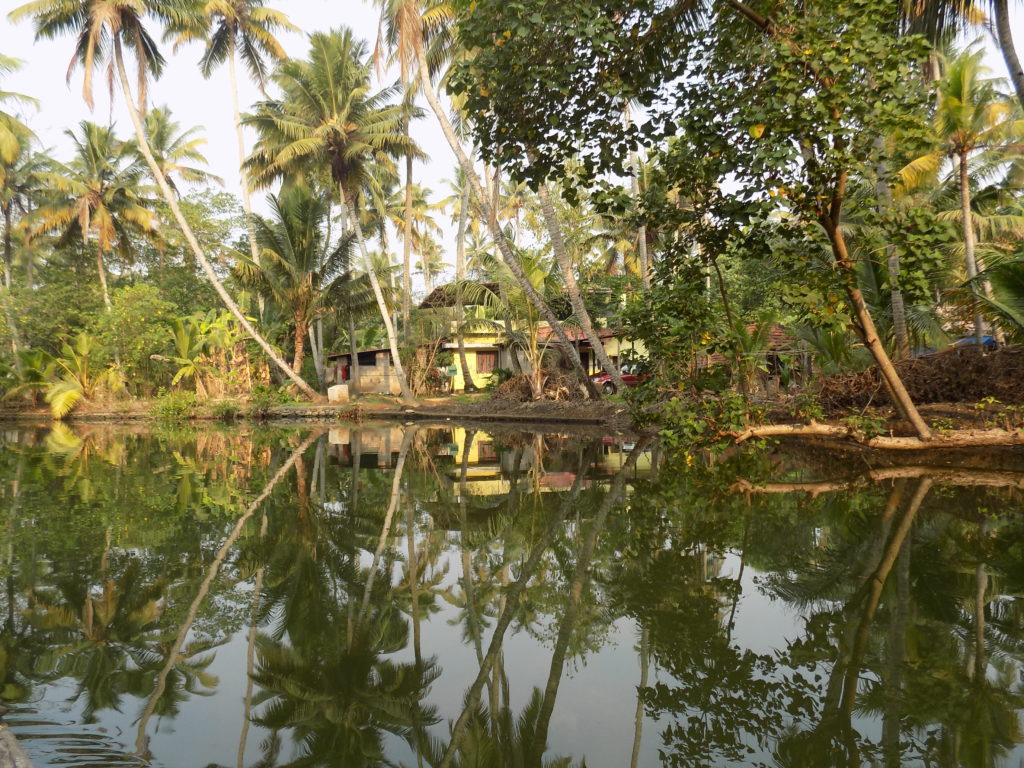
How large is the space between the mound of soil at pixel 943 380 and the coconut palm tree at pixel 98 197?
2763 centimetres

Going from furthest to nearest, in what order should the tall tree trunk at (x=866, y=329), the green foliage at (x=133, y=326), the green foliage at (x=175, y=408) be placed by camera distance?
1. the green foliage at (x=133, y=326)
2. the green foliage at (x=175, y=408)
3. the tall tree trunk at (x=866, y=329)

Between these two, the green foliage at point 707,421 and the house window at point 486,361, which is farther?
the house window at point 486,361

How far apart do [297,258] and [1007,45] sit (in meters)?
21.6

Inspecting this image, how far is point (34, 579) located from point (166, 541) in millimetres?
1281

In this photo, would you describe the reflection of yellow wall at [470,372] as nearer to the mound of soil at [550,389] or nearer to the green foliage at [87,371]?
the mound of soil at [550,389]

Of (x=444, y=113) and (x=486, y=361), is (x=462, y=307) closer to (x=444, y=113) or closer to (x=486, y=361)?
(x=486, y=361)

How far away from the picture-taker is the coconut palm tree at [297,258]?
990 inches

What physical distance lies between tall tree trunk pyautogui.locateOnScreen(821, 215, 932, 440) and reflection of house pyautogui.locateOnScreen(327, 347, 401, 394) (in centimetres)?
2329

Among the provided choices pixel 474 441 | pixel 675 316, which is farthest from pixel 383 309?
pixel 675 316

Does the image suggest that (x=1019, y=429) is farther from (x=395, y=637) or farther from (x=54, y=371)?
(x=54, y=371)

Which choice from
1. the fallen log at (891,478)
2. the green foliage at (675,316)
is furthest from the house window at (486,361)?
the fallen log at (891,478)

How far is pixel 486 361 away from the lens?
1388 inches

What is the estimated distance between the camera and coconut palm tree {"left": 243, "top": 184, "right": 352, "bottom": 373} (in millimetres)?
25141

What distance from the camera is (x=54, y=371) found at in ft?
89.1
